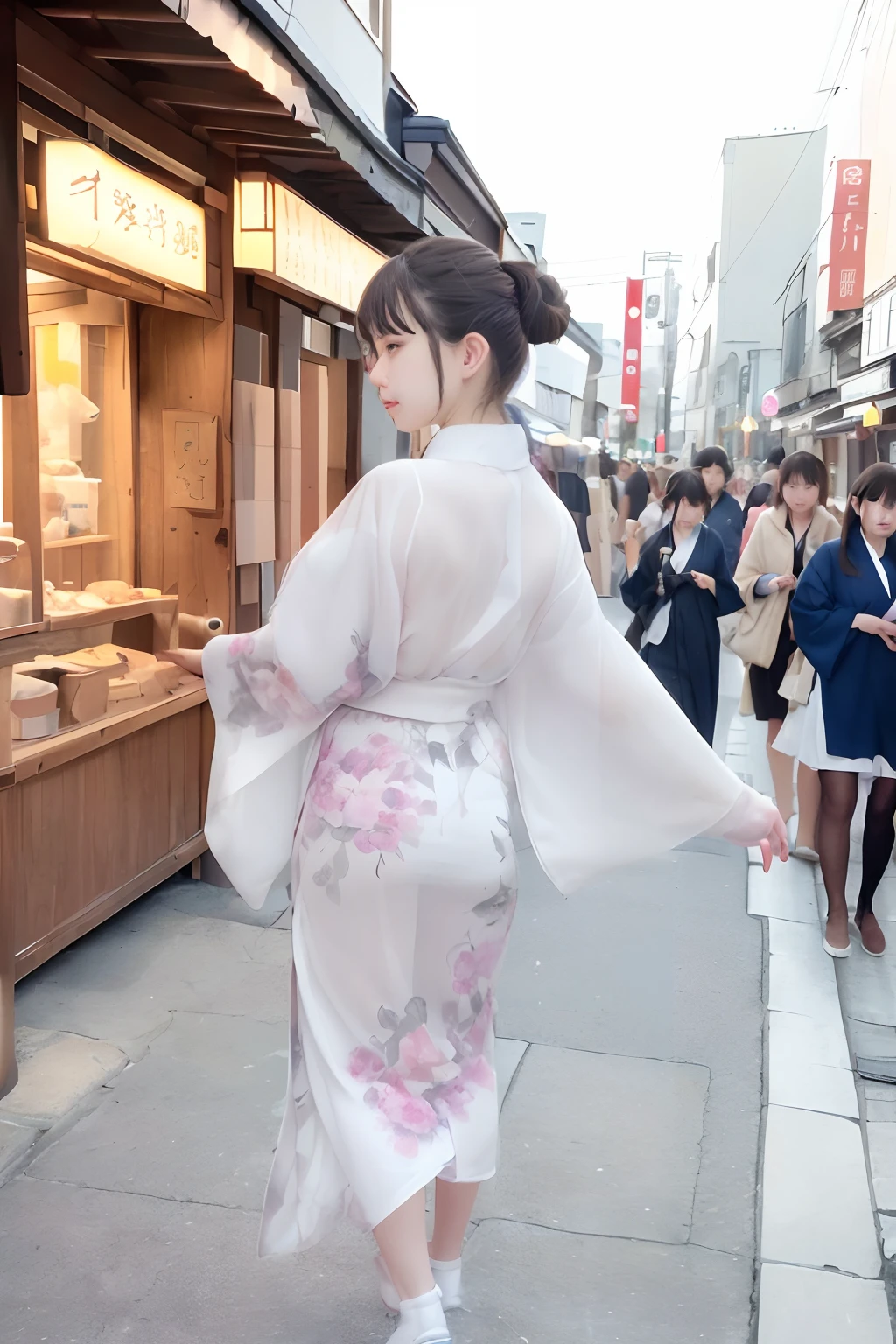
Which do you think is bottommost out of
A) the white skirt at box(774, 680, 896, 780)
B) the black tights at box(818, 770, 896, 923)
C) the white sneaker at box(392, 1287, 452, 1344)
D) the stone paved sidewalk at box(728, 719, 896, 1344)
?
the stone paved sidewalk at box(728, 719, 896, 1344)

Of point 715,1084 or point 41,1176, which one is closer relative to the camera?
point 41,1176

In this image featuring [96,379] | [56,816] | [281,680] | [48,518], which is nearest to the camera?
[281,680]

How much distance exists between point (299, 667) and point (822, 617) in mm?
3292

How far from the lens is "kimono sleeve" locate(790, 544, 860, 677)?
4906 mm

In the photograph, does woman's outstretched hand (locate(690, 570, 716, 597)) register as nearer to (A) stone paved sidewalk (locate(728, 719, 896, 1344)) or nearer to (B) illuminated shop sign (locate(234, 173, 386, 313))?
(A) stone paved sidewalk (locate(728, 719, 896, 1344))

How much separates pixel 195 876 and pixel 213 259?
2688 millimetres

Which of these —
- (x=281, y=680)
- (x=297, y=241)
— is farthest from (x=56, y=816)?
(x=297, y=241)

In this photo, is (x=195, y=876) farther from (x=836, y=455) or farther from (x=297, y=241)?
(x=836, y=455)

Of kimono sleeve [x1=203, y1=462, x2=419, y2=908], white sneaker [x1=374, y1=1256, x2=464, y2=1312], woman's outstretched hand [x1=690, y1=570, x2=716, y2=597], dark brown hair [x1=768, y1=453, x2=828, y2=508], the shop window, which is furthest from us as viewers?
woman's outstretched hand [x1=690, y1=570, x2=716, y2=597]

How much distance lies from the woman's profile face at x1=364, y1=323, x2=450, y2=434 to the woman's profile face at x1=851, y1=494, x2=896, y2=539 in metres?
3.11

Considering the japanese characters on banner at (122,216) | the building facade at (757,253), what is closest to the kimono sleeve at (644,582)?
the japanese characters on banner at (122,216)

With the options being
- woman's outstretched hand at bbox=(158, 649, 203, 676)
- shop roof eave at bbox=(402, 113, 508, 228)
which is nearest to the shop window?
woman's outstretched hand at bbox=(158, 649, 203, 676)

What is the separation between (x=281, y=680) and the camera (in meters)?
2.28

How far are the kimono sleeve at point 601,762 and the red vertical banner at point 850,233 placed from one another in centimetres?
1857
